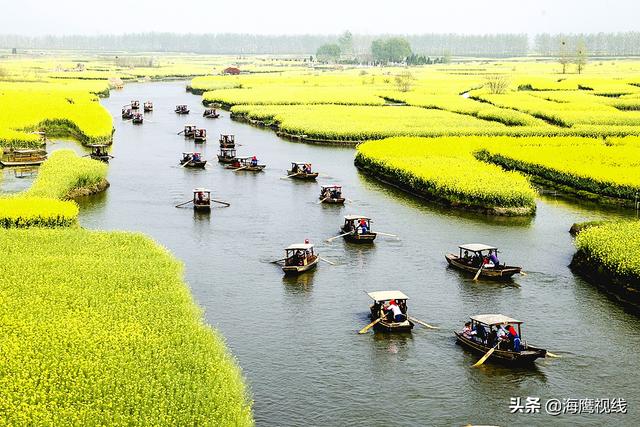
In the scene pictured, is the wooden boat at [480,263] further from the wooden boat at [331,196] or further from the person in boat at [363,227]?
the wooden boat at [331,196]

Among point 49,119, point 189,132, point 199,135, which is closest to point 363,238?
point 199,135

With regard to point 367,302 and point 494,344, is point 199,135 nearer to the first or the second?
point 367,302

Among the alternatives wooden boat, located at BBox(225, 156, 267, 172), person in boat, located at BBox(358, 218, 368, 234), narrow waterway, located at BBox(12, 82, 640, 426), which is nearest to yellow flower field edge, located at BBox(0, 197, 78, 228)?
narrow waterway, located at BBox(12, 82, 640, 426)

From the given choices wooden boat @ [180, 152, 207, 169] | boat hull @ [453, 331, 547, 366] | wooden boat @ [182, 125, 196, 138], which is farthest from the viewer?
wooden boat @ [182, 125, 196, 138]

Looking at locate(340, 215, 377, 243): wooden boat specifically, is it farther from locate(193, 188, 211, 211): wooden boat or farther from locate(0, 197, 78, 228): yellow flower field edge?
locate(0, 197, 78, 228): yellow flower field edge

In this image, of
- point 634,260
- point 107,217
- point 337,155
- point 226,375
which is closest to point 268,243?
point 107,217

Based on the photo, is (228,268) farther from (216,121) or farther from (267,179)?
(216,121)

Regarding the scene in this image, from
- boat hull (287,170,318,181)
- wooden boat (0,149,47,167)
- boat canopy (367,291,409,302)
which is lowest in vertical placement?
boat canopy (367,291,409,302)
